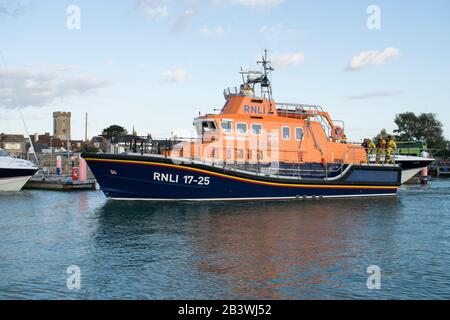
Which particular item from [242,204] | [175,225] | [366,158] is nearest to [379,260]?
[175,225]

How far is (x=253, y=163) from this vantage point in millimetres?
22516

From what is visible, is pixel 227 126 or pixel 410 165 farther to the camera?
pixel 410 165

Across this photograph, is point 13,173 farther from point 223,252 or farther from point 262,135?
point 223,252

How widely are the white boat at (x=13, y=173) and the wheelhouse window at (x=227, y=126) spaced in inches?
629

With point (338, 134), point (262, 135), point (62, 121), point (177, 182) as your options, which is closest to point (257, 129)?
point (262, 135)

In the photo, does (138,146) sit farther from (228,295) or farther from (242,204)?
(228,295)

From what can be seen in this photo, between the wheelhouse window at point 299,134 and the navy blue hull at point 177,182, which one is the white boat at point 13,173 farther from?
the wheelhouse window at point 299,134

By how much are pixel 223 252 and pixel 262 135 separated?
1158 centimetres

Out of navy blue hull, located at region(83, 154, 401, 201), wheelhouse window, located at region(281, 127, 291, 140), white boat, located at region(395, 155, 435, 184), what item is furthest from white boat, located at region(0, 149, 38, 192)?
white boat, located at region(395, 155, 435, 184)

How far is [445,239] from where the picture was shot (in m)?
14.0

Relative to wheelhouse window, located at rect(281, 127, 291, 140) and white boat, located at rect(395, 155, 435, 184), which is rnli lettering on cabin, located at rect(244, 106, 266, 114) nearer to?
wheelhouse window, located at rect(281, 127, 291, 140)

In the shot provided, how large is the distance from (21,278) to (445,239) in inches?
443

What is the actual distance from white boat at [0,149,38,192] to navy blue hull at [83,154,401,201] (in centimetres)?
1271

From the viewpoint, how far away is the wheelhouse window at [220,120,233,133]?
2241cm
